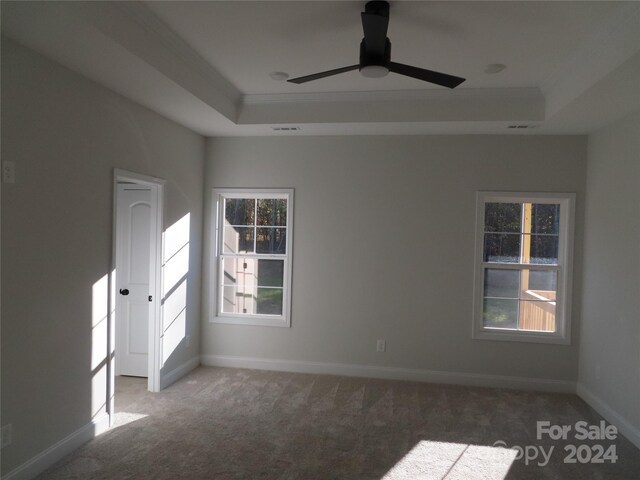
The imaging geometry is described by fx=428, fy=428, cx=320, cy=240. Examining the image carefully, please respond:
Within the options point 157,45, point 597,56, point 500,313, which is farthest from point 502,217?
point 157,45

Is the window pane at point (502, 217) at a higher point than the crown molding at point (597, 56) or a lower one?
lower

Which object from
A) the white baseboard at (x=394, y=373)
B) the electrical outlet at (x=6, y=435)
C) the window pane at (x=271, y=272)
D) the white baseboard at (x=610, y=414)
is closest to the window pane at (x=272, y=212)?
the window pane at (x=271, y=272)

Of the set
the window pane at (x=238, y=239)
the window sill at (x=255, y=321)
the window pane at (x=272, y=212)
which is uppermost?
the window pane at (x=272, y=212)

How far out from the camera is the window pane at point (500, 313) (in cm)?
461

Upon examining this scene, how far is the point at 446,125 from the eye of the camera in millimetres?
4203

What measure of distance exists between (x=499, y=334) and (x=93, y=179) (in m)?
4.11

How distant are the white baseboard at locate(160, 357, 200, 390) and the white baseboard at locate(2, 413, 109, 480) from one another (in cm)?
88

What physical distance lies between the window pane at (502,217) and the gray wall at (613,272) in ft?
2.13

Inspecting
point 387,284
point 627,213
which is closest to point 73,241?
point 387,284

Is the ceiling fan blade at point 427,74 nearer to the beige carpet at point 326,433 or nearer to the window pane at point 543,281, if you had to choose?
the beige carpet at point 326,433

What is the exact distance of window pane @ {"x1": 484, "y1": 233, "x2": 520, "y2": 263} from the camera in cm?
459

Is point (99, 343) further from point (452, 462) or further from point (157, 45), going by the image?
point (452, 462)

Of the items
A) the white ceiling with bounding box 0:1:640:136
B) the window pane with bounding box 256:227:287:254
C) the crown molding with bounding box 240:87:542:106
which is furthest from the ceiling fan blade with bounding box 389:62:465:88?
the window pane with bounding box 256:227:287:254

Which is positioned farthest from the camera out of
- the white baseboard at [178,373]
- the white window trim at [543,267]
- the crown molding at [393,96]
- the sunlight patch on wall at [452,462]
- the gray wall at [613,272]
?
the white window trim at [543,267]
